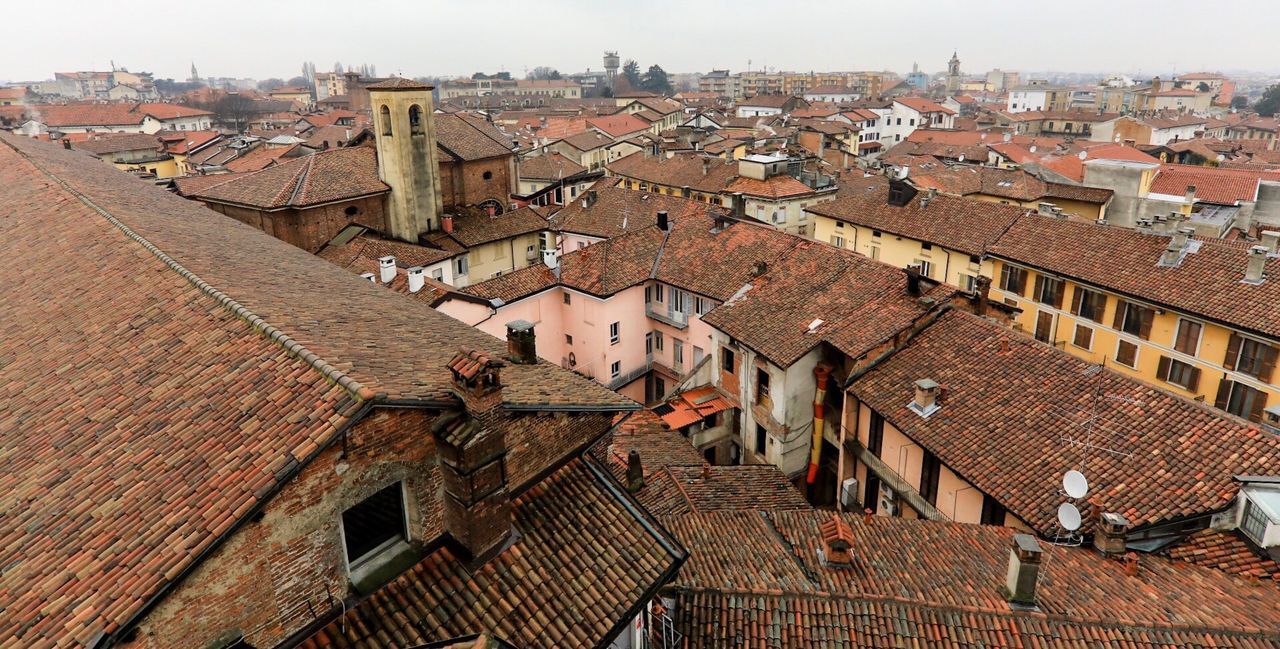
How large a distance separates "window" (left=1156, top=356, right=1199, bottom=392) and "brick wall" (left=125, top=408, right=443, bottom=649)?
28.9 meters

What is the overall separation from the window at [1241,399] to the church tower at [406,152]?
3937cm

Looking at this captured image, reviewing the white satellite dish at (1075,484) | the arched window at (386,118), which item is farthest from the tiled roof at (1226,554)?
the arched window at (386,118)

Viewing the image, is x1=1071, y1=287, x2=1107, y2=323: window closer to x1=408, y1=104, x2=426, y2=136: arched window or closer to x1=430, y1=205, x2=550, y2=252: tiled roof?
x1=430, y1=205, x2=550, y2=252: tiled roof

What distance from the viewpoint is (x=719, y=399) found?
27.6 meters

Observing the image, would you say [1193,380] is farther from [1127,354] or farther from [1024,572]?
[1024,572]

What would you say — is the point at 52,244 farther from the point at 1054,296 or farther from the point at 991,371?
the point at 1054,296

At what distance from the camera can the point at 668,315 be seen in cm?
3269

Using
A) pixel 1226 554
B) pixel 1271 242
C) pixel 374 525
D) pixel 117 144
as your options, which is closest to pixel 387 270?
pixel 374 525

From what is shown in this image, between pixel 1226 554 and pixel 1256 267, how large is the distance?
16.9 metres

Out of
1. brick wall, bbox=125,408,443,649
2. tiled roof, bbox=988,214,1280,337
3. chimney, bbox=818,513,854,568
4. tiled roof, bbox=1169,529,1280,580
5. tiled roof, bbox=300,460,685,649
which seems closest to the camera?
brick wall, bbox=125,408,443,649

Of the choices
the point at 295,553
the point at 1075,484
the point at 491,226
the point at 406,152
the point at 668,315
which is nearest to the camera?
the point at 295,553

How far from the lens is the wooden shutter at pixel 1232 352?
2519 cm

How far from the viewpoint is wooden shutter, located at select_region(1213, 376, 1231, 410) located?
25.7 meters

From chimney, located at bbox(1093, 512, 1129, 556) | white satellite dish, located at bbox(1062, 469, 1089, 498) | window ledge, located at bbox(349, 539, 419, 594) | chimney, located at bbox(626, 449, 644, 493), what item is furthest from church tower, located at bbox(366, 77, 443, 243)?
chimney, located at bbox(1093, 512, 1129, 556)
